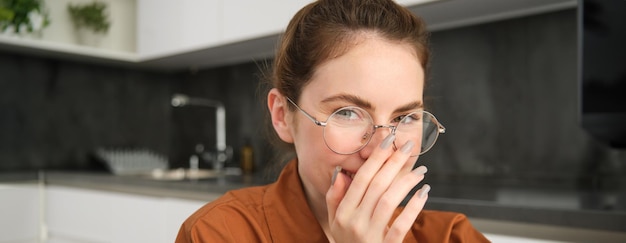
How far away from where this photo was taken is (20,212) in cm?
231

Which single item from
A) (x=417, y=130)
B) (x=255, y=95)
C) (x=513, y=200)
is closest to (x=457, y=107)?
(x=513, y=200)

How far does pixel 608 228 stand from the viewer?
1.12 meters

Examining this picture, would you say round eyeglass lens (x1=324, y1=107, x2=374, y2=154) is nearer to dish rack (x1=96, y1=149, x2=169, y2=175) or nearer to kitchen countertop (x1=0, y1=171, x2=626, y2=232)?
kitchen countertop (x1=0, y1=171, x2=626, y2=232)

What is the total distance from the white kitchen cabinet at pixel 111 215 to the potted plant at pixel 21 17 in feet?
2.36

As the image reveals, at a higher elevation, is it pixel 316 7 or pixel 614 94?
pixel 316 7

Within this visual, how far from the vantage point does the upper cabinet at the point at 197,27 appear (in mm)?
1809

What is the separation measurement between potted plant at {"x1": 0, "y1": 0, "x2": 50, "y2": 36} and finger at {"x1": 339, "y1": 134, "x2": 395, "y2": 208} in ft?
6.82

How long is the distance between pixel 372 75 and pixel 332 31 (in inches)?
5.5

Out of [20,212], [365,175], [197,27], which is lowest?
[20,212]

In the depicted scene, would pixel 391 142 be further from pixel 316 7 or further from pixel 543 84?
pixel 543 84

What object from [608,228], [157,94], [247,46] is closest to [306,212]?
[608,228]

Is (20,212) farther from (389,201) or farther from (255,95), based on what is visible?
(389,201)

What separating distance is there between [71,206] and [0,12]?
875 mm

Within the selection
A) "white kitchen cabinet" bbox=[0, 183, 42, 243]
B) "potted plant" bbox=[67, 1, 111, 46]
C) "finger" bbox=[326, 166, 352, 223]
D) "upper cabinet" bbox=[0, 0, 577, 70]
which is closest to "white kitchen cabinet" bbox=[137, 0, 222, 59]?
"upper cabinet" bbox=[0, 0, 577, 70]
